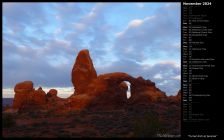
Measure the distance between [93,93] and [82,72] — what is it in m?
4.53

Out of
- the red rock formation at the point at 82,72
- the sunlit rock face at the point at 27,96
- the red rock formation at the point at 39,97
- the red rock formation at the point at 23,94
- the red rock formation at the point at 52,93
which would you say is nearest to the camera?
the red rock formation at the point at 82,72

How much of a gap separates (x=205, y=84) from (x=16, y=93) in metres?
42.7

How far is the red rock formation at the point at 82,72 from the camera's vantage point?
52.6m

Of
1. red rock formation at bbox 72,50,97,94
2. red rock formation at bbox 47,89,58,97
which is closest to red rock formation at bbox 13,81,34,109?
red rock formation at bbox 47,89,58,97

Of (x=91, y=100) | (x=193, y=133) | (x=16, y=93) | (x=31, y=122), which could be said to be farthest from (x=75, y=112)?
(x=193, y=133)

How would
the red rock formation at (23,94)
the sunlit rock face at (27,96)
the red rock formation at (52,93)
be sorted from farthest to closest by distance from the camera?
the red rock formation at (52,93) → the red rock formation at (23,94) → the sunlit rock face at (27,96)

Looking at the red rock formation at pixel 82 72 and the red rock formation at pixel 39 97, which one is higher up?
the red rock formation at pixel 82 72

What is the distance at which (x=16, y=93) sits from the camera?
54719mm

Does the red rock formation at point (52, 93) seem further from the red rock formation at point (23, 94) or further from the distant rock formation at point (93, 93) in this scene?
the red rock formation at point (23, 94)

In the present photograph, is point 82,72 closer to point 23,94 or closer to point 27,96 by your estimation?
point 27,96

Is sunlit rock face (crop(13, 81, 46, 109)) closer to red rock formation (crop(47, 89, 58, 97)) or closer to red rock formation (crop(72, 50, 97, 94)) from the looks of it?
red rock formation (crop(47, 89, 58, 97))

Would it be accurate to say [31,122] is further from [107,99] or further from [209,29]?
[209,29]

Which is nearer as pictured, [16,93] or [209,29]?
[209,29]

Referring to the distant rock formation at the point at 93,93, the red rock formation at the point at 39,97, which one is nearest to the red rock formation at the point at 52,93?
the distant rock formation at the point at 93,93
